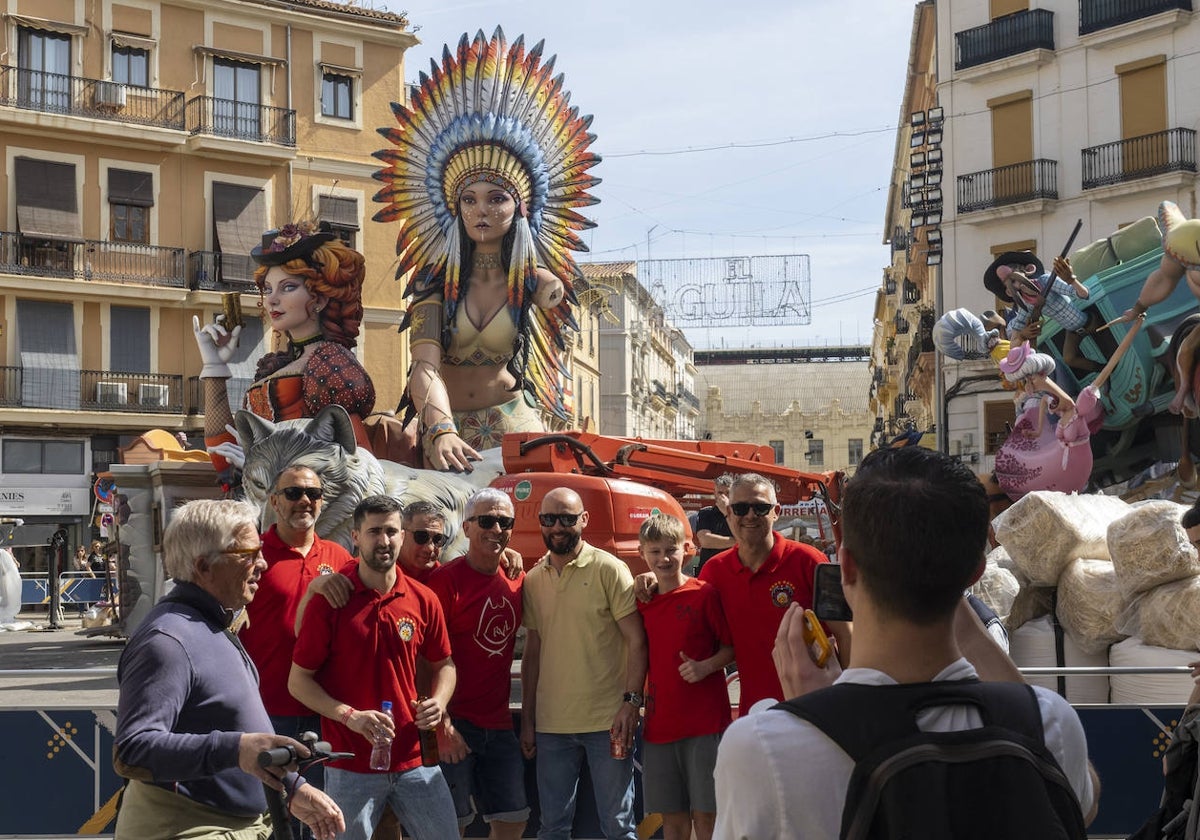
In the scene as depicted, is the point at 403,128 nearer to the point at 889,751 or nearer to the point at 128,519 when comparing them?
the point at 128,519

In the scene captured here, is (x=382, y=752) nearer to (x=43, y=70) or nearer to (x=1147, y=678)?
(x=1147, y=678)

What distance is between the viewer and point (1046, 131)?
1172 inches

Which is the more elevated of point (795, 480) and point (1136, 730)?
point (795, 480)

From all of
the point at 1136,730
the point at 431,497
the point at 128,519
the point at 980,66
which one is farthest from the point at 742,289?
the point at 1136,730

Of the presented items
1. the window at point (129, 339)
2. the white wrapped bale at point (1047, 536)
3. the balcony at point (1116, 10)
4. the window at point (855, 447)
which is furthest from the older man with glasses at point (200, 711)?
the window at point (855, 447)

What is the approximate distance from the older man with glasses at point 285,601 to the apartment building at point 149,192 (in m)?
26.2

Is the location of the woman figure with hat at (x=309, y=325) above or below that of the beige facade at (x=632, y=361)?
below

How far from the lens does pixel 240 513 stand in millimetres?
3955

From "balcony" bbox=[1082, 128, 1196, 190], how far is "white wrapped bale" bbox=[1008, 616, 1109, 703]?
20.2m

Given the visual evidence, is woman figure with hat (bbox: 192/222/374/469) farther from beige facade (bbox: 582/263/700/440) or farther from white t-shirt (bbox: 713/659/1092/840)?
beige facade (bbox: 582/263/700/440)

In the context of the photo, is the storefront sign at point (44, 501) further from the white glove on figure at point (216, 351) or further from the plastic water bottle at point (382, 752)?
the plastic water bottle at point (382, 752)

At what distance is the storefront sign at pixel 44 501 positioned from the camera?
31328 mm

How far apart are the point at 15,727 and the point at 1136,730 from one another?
5315 mm

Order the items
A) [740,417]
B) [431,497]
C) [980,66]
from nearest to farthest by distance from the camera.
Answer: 1. [431,497]
2. [980,66]
3. [740,417]
